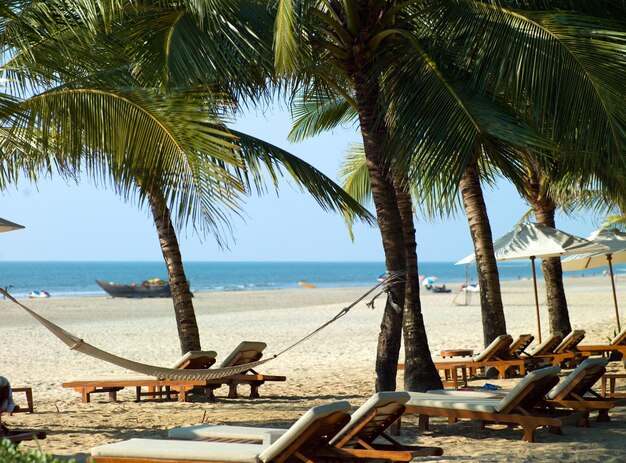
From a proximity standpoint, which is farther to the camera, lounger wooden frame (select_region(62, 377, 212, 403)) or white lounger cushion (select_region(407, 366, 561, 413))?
lounger wooden frame (select_region(62, 377, 212, 403))

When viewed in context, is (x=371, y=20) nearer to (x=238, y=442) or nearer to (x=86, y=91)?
(x=86, y=91)

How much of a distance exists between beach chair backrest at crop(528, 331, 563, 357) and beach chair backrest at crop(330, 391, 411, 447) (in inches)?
227

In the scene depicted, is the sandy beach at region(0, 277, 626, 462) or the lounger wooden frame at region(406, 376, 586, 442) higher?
the lounger wooden frame at region(406, 376, 586, 442)

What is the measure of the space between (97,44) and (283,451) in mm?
4286

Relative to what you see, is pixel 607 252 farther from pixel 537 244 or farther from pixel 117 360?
pixel 117 360

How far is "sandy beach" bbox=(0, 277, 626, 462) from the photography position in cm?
622

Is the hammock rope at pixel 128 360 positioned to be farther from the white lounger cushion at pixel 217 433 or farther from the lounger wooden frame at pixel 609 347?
the lounger wooden frame at pixel 609 347

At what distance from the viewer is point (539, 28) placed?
6.84 meters

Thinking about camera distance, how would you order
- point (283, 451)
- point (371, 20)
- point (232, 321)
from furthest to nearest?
point (232, 321), point (371, 20), point (283, 451)

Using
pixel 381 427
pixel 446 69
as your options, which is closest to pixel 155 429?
pixel 381 427

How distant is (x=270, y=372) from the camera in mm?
12328

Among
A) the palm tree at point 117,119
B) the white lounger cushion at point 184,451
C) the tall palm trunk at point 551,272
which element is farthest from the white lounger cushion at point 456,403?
Answer: the tall palm trunk at point 551,272

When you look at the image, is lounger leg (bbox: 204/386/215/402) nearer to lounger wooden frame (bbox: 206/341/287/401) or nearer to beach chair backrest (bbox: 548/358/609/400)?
lounger wooden frame (bbox: 206/341/287/401)

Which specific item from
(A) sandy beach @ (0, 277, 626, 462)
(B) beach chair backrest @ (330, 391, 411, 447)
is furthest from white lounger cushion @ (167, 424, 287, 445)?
(A) sandy beach @ (0, 277, 626, 462)
